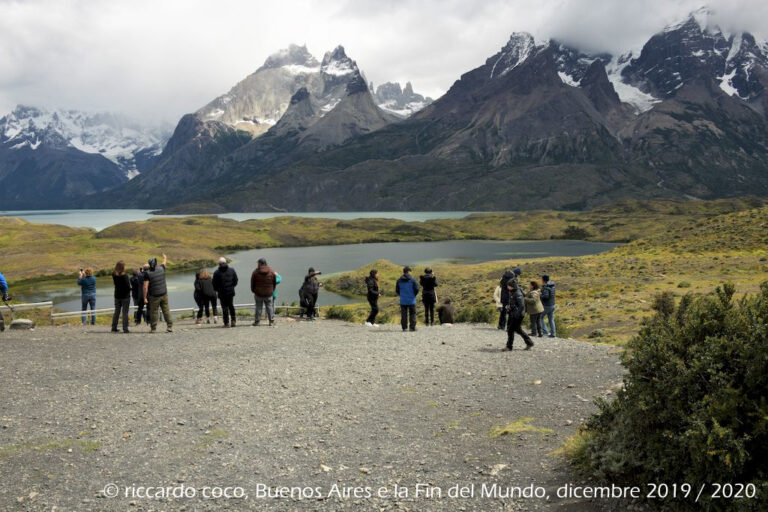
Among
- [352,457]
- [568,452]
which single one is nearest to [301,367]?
[352,457]

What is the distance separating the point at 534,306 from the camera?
22.3 m

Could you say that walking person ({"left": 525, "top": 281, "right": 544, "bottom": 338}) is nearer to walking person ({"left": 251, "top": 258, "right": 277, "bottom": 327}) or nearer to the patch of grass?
walking person ({"left": 251, "top": 258, "right": 277, "bottom": 327})

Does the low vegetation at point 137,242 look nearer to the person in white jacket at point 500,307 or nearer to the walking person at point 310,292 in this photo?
the person in white jacket at point 500,307

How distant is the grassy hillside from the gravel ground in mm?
12342

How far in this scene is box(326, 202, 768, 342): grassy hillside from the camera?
33.9m

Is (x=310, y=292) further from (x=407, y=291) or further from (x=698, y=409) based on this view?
(x=698, y=409)

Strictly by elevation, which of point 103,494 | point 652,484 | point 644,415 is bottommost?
point 103,494

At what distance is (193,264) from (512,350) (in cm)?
11276

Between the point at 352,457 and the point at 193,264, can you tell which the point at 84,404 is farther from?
the point at 193,264

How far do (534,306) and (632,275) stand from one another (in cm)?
3518

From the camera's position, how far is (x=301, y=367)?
647 inches

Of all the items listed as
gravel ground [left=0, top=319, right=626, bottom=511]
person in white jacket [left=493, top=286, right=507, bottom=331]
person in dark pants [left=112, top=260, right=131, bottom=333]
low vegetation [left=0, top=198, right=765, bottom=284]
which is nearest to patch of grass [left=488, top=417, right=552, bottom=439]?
gravel ground [left=0, top=319, right=626, bottom=511]

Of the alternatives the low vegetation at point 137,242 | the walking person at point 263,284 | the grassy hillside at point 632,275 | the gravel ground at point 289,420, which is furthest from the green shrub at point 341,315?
the low vegetation at point 137,242

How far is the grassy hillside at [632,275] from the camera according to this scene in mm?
33906
